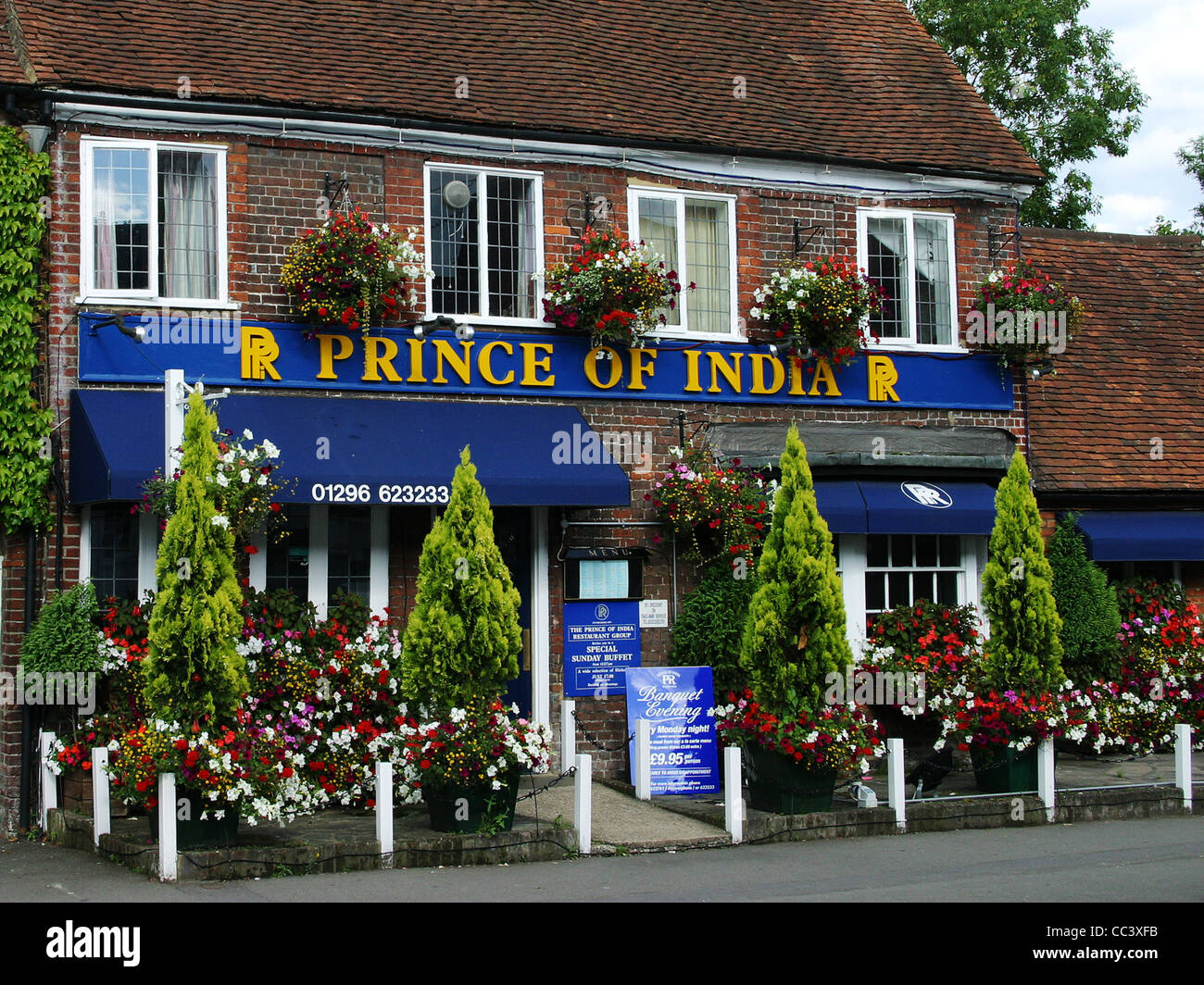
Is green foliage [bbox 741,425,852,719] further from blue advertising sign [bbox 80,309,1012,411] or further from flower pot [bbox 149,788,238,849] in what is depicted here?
flower pot [bbox 149,788,238,849]

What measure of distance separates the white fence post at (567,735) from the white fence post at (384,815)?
3443mm

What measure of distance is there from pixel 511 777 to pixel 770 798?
8.41 feet

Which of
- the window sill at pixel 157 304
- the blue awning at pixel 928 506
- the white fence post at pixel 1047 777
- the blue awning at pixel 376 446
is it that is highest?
the window sill at pixel 157 304

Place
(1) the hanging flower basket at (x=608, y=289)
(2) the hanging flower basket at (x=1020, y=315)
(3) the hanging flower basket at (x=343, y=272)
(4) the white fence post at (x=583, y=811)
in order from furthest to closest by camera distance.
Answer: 1. (2) the hanging flower basket at (x=1020, y=315)
2. (1) the hanging flower basket at (x=608, y=289)
3. (3) the hanging flower basket at (x=343, y=272)
4. (4) the white fence post at (x=583, y=811)

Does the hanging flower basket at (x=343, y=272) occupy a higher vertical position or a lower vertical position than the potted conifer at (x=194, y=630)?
higher

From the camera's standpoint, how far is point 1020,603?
45.4ft

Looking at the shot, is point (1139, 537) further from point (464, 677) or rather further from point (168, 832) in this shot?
point (168, 832)

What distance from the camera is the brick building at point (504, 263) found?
1342 cm

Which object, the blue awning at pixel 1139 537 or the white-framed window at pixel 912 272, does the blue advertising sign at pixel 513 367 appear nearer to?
the white-framed window at pixel 912 272

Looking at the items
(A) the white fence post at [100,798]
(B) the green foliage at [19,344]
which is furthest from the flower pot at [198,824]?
(B) the green foliage at [19,344]

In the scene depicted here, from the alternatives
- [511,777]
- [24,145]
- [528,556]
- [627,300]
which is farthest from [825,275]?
[24,145]

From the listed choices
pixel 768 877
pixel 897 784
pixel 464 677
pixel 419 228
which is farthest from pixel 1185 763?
pixel 419 228

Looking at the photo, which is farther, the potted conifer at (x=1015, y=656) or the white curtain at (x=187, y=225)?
the white curtain at (x=187, y=225)

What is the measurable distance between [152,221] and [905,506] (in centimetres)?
812
